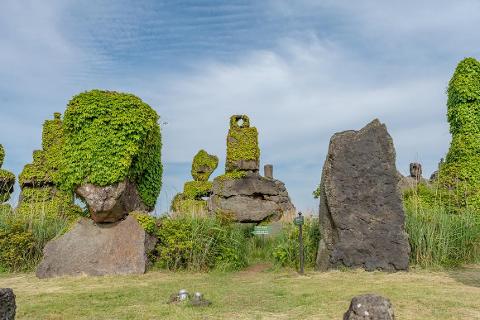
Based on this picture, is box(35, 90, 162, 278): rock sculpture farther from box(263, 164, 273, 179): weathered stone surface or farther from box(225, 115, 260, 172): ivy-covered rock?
box(263, 164, 273, 179): weathered stone surface

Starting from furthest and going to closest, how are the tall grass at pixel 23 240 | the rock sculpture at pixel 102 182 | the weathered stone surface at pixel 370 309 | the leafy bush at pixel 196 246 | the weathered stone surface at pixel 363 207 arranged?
the tall grass at pixel 23 240 < the leafy bush at pixel 196 246 < the rock sculpture at pixel 102 182 < the weathered stone surface at pixel 363 207 < the weathered stone surface at pixel 370 309

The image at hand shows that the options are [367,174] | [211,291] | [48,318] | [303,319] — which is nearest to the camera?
[303,319]

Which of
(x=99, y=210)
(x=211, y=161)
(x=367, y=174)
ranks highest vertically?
(x=211, y=161)

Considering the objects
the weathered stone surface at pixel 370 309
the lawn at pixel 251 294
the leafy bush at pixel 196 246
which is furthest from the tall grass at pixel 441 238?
the weathered stone surface at pixel 370 309

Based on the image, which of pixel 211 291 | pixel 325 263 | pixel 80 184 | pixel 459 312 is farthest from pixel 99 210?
pixel 459 312

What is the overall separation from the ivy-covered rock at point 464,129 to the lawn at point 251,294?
237 inches

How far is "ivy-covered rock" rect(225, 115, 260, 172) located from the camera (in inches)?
674

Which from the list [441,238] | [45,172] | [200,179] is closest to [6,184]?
[45,172]

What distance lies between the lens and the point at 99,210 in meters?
9.48

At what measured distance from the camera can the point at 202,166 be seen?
21.8m

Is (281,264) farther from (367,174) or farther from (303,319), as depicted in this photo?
(303,319)

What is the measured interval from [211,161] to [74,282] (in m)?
13.7

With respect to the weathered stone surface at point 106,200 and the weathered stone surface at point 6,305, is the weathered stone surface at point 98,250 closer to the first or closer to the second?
the weathered stone surface at point 106,200

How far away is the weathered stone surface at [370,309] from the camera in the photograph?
13.0ft
